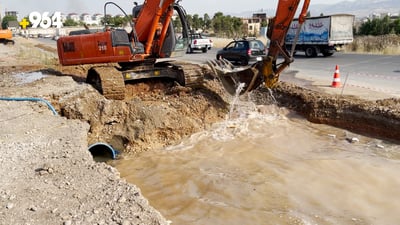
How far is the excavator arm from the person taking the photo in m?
8.56

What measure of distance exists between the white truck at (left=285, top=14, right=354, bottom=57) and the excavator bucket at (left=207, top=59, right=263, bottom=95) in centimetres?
1615

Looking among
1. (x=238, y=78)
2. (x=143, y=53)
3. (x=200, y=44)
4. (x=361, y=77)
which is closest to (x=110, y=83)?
(x=143, y=53)

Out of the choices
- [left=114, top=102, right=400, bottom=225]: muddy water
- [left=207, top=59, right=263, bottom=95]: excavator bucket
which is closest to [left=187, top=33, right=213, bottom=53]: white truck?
[left=207, top=59, right=263, bottom=95]: excavator bucket

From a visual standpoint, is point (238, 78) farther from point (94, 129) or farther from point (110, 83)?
point (94, 129)

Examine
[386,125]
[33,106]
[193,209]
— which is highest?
[33,106]

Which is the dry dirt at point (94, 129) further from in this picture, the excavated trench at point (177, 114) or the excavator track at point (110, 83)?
the excavator track at point (110, 83)

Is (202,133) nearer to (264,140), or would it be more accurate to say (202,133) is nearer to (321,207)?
(264,140)

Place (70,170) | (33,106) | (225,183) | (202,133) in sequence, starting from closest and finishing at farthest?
(70,170)
(225,183)
(33,106)
(202,133)

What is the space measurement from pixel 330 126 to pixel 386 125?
1309 millimetres

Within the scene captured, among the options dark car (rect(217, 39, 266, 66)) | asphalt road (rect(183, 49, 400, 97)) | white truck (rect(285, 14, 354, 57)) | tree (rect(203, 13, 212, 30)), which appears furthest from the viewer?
tree (rect(203, 13, 212, 30))

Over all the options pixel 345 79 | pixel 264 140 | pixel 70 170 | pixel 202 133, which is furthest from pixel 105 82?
pixel 345 79

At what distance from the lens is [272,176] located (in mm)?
6824

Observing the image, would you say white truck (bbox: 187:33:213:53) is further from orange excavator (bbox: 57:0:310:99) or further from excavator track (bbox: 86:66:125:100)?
excavator track (bbox: 86:66:125:100)

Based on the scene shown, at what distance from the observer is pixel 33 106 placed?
27.2 feet
